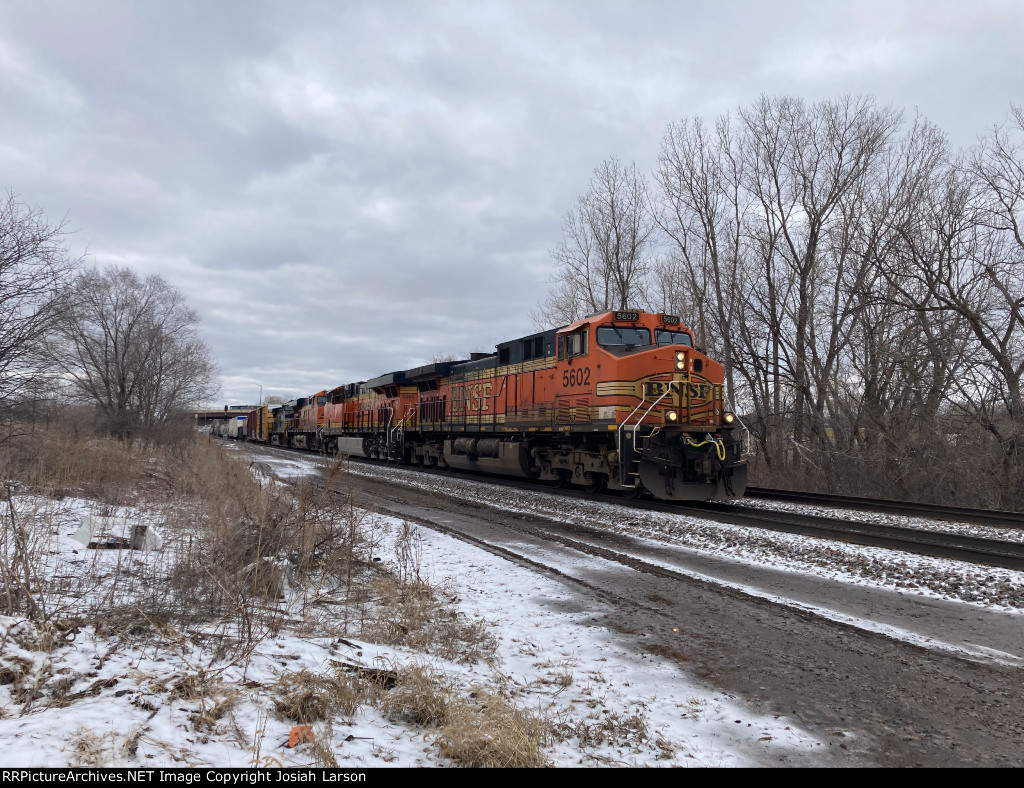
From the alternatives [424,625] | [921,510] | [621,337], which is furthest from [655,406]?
[424,625]

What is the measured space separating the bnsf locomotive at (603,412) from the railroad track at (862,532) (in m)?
0.49

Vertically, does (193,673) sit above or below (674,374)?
below

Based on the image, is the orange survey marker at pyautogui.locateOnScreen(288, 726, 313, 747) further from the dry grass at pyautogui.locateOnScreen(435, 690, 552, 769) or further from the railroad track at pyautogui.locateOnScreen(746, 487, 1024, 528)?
the railroad track at pyautogui.locateOnScreen(746, 487, 1024, 528)

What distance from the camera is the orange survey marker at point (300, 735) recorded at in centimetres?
290

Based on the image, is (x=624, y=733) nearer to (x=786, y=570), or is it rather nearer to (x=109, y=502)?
(x=786, y=570)

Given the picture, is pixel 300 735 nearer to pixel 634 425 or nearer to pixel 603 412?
pixel 634 425

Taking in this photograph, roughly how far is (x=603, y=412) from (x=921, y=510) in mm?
6534

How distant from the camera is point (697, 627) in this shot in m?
5.42

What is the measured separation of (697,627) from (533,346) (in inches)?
477

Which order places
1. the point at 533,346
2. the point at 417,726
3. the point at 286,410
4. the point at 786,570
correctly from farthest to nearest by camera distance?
the point at 286,410
the point at 533,346
the point at 786,570
the point at 417,726

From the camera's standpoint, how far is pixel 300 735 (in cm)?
294

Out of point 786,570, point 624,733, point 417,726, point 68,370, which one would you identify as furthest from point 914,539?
point 68,370

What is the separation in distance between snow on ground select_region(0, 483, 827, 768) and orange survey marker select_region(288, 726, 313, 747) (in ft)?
0.15

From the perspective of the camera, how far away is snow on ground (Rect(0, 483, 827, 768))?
8.79 feet
